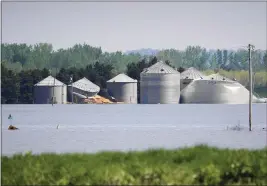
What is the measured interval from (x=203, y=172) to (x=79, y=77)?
10826 cm

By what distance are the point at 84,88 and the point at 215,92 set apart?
77.3 ft

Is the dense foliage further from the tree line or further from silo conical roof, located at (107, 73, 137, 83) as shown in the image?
silo conical roof, located at (107, 73, 137, 83)

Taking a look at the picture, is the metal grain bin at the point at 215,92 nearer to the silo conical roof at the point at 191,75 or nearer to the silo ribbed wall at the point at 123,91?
the silo conical roof at the point at 191,75

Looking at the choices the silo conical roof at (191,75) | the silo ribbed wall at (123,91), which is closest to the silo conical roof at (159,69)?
the silo ribbed wall at (123,91)

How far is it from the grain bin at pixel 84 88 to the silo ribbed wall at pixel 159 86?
26.6 ft

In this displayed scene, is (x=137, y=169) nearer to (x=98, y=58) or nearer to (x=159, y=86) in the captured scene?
(x=159, y=86)

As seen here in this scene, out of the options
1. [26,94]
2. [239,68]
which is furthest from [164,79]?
[239,68]

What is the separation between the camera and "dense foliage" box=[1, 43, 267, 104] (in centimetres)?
11062

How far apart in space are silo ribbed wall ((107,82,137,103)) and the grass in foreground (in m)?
106

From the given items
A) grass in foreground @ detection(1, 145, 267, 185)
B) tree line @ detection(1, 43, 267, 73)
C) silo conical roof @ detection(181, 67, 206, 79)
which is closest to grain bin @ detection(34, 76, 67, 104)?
tree line @ detection(1, 43, 267, 73)

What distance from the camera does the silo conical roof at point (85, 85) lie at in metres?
112

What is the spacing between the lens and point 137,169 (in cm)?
834

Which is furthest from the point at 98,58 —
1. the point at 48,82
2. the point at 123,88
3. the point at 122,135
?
Result: the point at 122,135

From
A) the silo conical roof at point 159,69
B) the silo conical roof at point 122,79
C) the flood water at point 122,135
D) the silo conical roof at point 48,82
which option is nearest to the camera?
the flood water at point 122,135
